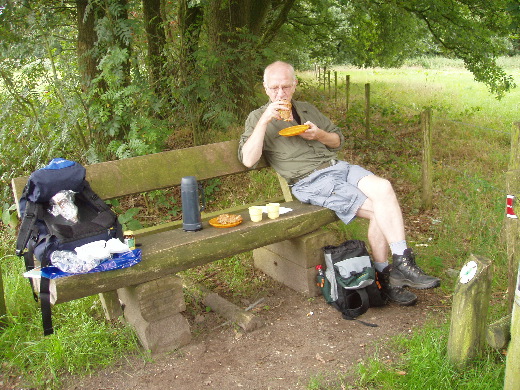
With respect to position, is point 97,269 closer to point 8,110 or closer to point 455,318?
point 455,318

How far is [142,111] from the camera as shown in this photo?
5.18 metres

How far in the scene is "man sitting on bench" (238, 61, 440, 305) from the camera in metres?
3.33

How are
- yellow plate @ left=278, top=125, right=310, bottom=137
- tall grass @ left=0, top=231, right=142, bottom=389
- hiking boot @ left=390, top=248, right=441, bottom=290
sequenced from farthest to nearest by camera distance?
yellow plate @ left=278, top=125, right=310, bottom=137
hiking boot @ left=390, top=248, right=441, bottom=290
tall grass @ left=0, top=231, right=142, bottom=389

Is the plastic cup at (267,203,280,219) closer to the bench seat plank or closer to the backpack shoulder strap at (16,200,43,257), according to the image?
the bench seat plank

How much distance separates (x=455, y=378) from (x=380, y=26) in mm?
10031

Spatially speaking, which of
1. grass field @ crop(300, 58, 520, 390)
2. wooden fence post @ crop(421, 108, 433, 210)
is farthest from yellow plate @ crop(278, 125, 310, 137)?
wooden fence post @ crop(421, 108, 433, 210)

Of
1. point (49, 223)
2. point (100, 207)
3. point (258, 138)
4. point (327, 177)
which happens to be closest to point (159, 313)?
point (100, 207)

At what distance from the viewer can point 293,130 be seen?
3.67 metres

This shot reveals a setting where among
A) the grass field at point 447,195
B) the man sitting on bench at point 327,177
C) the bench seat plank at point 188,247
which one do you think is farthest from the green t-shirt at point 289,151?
the grass field at point 447,195

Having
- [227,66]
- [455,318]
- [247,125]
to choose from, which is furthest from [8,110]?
[455,318]

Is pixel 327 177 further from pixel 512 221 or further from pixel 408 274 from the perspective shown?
pixel 512 221

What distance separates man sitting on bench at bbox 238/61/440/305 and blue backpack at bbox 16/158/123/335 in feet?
4.21

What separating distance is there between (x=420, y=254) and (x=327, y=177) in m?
1.16

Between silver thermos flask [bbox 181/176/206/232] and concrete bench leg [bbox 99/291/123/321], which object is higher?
silver thermos flask [bbox 181/176/206/232]
